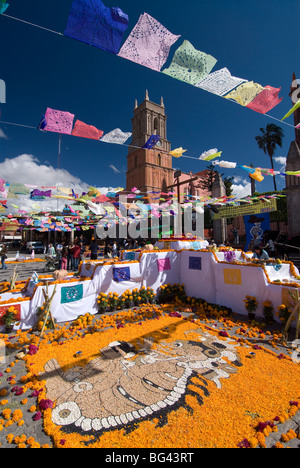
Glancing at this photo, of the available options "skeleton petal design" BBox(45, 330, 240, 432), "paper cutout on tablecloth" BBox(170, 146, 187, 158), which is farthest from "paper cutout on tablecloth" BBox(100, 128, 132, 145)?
"skeleton petal design" BBox(45, 330, 240, 432)

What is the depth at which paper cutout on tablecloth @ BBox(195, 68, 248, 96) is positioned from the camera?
15.1ft

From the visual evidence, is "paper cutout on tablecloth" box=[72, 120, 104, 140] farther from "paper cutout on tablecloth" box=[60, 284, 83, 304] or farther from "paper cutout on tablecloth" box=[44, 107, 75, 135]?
"paper cutout on tablecloth" box=[60, 284, 83, 304]

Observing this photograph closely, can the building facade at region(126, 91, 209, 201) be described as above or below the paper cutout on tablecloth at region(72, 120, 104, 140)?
above

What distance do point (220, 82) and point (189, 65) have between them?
0.87 metres

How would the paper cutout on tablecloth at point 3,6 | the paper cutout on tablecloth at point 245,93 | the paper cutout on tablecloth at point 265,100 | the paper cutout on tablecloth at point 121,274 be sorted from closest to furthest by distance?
the paper cutout on tablecloth at point 3,6, the paper cutout on tablecloth at point 245,93, the paper cutout on tablecloth at point 265,100, the paper cutout on tablecloth at point 121,274

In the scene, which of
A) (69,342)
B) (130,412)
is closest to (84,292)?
(69,342)

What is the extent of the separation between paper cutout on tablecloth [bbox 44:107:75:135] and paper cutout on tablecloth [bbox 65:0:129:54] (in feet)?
7.70

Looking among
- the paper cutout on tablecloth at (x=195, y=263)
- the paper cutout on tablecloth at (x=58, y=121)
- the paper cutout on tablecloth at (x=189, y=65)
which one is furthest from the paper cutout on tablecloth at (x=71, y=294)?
the paper cutout on tablecloth at (x=189, y=65)

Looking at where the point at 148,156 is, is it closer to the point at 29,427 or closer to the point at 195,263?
the point at 195,263

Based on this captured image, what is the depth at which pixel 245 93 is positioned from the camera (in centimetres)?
488

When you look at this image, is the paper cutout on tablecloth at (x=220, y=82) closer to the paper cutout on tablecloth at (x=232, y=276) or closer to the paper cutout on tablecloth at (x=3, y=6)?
the paper cutout on tablecloth at (x=3, y=6)

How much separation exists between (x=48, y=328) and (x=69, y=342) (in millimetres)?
1234

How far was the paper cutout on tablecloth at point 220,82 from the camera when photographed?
459 cm

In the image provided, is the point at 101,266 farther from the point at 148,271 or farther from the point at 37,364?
the point at 37,364
